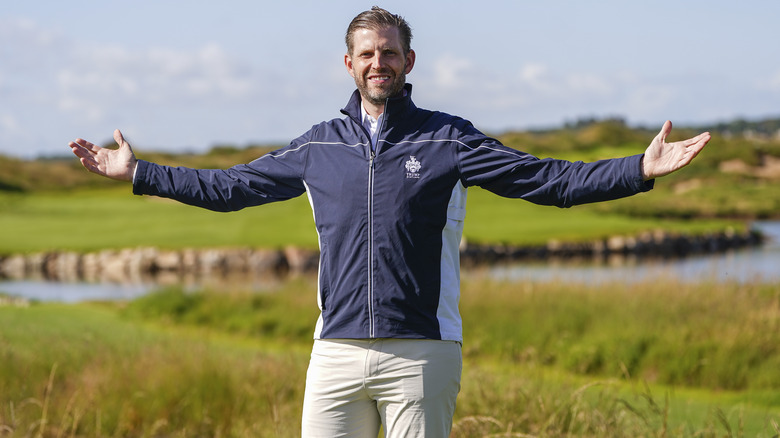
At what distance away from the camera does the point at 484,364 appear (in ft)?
31.0

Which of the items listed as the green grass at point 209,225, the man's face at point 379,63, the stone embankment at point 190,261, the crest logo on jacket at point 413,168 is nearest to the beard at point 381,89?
the man's face at point 379,63

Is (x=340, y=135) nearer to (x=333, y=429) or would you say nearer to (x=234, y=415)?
(x=333, y=429)

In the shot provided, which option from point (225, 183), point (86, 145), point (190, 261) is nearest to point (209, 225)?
point (190, 261)

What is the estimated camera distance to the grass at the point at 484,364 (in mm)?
5453

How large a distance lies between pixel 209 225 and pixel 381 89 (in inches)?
1239

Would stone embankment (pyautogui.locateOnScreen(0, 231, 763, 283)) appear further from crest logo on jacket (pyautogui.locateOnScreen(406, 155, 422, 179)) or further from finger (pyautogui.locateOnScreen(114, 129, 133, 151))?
crest logo on jacket (pyautogui.locateOnScreen(406, 155, 422, 179))

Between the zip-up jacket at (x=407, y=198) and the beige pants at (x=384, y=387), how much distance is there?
61mm

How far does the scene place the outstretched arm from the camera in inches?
117

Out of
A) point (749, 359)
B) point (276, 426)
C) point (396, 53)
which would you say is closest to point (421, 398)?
point (396, 53)

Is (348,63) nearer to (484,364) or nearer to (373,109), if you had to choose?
(373,109)

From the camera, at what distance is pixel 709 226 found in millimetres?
36594

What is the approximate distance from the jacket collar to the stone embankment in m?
20.9

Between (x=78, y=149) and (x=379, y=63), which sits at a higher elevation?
(x=379, y=63)

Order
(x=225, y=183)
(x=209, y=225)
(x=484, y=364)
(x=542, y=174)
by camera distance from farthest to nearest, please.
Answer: (x=209, y=225)
(x=484, y=364)
(x=225, y=183)
(x=542, y=174)
